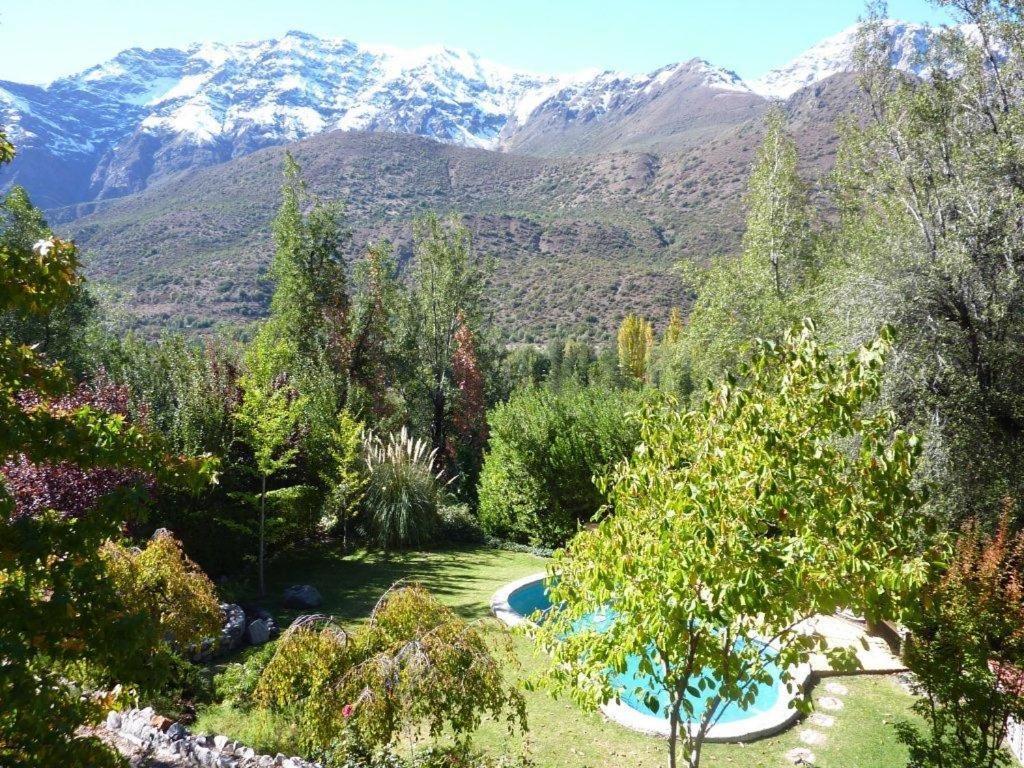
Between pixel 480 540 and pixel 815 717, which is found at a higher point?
pixel 815 717

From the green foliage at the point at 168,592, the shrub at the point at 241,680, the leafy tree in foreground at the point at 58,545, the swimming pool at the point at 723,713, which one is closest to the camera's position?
the leafy tree in foreground at the point at 58,545

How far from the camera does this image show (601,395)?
51.5 feet

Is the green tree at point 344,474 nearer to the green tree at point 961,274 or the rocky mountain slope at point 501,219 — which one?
the green tree at point 961,274

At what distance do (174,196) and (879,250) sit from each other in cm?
10633

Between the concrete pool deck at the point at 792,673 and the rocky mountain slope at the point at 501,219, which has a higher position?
the rocky mountain slope at the point at 501,219

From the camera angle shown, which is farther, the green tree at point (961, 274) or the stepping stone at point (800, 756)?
the green tree at point (961, 274)

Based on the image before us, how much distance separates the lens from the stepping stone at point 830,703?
268 inches

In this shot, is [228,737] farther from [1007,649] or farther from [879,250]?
[879,250]

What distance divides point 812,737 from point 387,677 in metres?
4.55

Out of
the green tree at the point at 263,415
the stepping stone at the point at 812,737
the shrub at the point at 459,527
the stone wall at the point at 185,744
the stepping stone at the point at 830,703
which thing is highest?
the green tree at the point at 263,415

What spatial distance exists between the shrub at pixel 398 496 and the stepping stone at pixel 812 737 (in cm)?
845

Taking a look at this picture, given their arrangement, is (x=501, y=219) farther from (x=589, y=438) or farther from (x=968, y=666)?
(x=968, y=666)

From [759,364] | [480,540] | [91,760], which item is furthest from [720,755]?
[480,540]

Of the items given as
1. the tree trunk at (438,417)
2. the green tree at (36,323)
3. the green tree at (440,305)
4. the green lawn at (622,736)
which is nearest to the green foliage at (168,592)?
the green lawn at (622,736)
